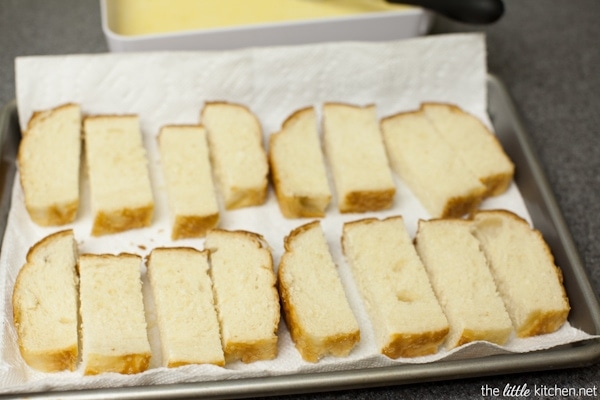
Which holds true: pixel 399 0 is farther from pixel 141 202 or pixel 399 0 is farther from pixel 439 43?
pixel 141 202

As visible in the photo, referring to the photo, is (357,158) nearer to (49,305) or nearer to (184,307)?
(184,307)

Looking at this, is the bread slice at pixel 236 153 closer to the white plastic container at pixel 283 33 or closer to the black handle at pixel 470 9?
the white plastic container at pixel 283 33

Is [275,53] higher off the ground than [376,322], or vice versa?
[275,53]

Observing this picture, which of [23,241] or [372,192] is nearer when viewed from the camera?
[23,241]

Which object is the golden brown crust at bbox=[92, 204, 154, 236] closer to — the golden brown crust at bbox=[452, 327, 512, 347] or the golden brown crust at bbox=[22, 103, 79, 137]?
the golden brown crust at bbox=[22, 103, 79, 137]

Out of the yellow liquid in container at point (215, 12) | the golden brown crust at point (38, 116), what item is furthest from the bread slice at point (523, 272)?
the golden brown crust at point (38, 116)

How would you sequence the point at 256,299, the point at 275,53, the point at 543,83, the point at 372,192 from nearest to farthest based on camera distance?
1. the point at 256,299
2. the point at 372,192
3. the point at 275,53
4. the point at 543,83

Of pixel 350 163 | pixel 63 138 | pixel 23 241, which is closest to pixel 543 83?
pixel 350 163

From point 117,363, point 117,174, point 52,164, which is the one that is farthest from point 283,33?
point 117,363
